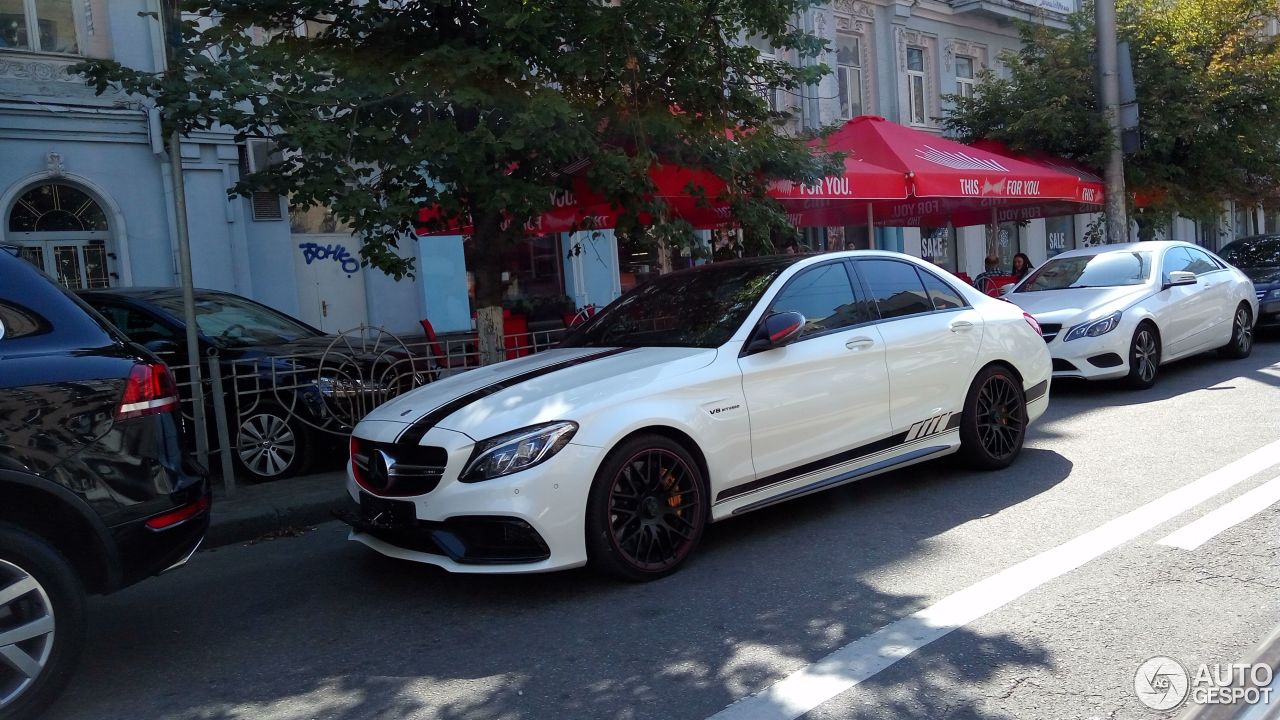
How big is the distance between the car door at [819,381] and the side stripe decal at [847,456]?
32 mm

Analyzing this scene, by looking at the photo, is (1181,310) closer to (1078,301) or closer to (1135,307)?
(1135,307)

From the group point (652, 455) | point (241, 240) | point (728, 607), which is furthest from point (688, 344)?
point (241, 240)

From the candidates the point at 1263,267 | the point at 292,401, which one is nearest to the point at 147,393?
the point at 292,401

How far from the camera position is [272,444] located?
298 inches

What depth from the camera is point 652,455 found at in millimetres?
4684

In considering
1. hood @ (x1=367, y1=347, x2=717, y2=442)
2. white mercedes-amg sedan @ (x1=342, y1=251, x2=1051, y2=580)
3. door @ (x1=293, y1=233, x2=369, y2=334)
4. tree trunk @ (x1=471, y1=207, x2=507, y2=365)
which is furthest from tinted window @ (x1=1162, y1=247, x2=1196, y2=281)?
door @ (x1=293, y1=233, x2=369, y2=334)

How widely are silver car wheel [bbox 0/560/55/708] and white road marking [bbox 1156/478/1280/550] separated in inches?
184

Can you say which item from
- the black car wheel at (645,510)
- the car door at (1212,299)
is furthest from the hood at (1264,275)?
the black car wheel at (645,510)

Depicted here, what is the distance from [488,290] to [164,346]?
2515mm

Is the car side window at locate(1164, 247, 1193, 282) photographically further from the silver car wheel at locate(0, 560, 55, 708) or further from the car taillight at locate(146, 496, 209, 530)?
the silver car wheel at locate(0, 560, 55, 708)

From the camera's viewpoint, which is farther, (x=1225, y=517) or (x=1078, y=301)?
(x=1078, y=301)

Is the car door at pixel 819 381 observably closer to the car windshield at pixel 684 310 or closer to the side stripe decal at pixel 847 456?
the side stripe decal at pixel 847 456

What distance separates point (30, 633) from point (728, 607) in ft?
8.50

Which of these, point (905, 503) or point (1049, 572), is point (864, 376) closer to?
point (905, 503)
